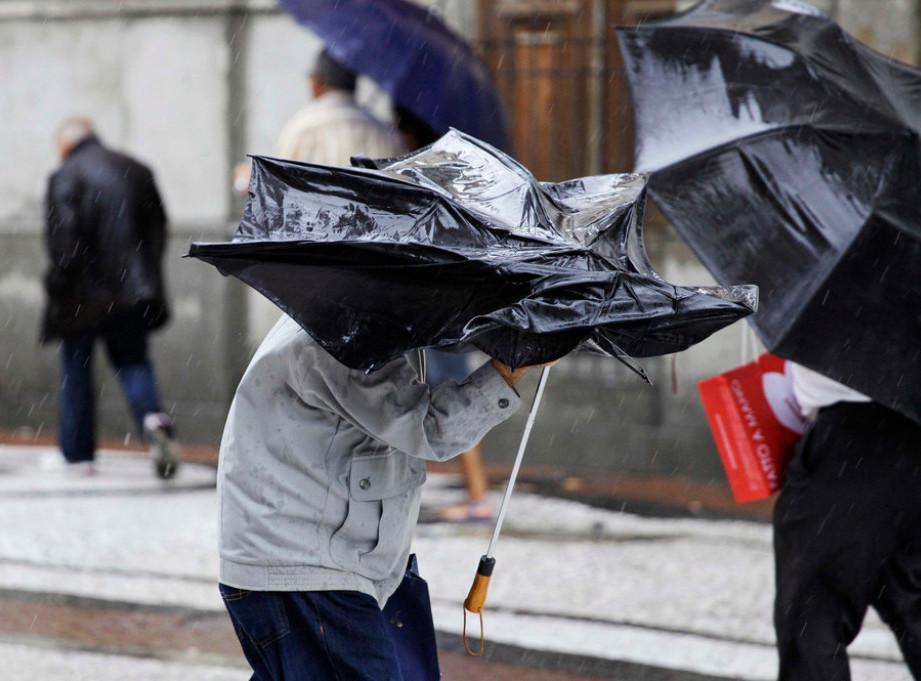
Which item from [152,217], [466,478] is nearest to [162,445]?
[152,217]

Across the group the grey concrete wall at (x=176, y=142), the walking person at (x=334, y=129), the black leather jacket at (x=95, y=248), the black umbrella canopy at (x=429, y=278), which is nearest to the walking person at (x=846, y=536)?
the black umbrella canopy at (x=429, y=278)

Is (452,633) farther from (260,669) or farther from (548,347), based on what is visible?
(548,347)

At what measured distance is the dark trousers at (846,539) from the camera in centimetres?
344

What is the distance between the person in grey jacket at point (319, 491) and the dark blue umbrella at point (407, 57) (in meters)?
4.20

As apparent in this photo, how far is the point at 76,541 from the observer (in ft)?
20.8

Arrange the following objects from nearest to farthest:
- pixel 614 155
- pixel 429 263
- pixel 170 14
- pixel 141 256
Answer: pixel 429 263, pixel 141 256, pixel 614 155, pixel 170 14

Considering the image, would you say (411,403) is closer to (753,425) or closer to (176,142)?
(753,425)

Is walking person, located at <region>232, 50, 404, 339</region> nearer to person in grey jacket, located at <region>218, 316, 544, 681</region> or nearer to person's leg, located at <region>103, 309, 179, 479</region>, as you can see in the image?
person's leg, located at <region>103, 309, 179, 479</region>

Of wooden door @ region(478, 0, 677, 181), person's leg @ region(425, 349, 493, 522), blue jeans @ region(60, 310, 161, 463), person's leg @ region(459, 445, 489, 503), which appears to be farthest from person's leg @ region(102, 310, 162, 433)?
wooden door @ region(478, 0, 677, 181)

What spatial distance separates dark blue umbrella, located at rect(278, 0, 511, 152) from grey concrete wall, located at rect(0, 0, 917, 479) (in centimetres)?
211

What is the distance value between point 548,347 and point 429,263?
0.90 ft

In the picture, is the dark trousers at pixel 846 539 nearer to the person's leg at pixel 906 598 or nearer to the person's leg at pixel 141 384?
the person's leg at pixel 906 598

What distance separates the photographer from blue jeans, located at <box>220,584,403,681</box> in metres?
2.63

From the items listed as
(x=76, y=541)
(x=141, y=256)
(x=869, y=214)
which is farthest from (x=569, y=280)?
(x=141, y=256)
